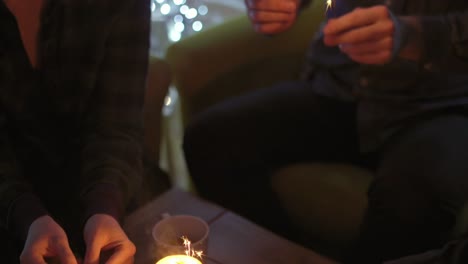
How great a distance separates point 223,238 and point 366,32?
0.49 m

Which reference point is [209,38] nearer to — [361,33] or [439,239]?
[361,33]

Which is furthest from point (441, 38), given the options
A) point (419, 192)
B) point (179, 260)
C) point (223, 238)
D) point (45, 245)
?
point (45, 245)

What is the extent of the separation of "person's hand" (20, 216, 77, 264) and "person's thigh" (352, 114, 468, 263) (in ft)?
2.19

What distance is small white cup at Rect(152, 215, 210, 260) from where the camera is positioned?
0.90 m

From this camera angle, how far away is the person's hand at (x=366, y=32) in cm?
111

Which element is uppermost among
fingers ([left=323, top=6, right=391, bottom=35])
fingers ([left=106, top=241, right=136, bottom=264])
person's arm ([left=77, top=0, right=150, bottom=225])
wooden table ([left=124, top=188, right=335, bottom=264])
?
fingers ([left=323, top=6, right=391, bottom=35])

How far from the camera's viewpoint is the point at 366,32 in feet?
3.65

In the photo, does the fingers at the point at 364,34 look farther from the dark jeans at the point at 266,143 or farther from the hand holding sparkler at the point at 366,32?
the dark jeans at the point at 266,143

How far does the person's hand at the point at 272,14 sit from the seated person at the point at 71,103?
24cm

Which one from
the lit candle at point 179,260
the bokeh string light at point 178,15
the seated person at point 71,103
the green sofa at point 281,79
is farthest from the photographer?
the bokeh string light at point 178,15

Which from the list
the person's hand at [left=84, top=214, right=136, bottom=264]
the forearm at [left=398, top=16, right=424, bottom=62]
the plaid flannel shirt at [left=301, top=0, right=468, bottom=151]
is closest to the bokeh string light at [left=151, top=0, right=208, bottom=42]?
the plaid flannel shirt at [left=301, top=0, right=468, bottom=151]

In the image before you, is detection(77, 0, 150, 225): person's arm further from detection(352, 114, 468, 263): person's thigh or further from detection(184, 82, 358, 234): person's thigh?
detection(352, 114, 468, 263): person's thigh

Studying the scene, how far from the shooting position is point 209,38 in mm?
1703

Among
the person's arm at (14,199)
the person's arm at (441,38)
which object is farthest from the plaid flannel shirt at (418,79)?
the person's arm at (14,199)
